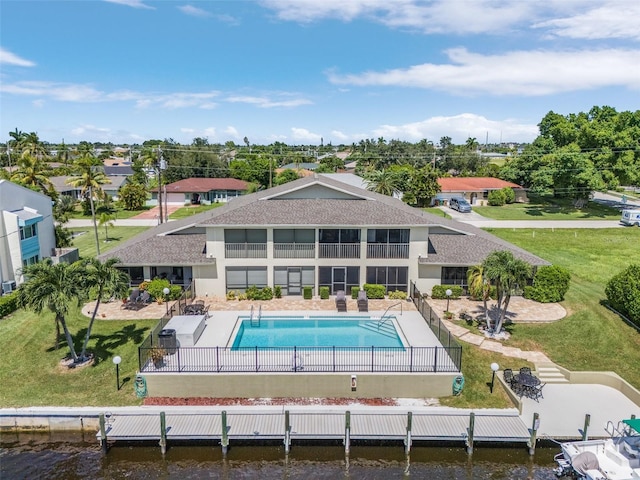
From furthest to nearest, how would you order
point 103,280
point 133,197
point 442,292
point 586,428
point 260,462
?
point 133,197
point 442,292
point 103,280
point 586,428
point 260,462

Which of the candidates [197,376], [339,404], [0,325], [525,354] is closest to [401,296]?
[525,354]

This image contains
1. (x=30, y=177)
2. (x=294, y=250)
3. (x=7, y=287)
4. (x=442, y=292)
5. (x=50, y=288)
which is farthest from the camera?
(x=30, y=177)

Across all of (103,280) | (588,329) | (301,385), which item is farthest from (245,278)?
(588,329)

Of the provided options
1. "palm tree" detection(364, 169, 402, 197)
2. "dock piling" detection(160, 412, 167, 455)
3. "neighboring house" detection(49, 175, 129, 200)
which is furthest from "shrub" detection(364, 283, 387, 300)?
"neighboring house" detection(49, 175, 129, 200)

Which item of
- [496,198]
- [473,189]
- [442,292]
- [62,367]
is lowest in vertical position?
[62,367]

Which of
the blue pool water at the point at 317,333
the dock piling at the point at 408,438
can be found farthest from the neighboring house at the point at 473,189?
the dock piling at the point at 408,438

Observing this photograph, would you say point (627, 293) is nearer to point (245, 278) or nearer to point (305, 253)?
point (305, 253)

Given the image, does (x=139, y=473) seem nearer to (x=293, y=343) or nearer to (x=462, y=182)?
(x=293, y=343)

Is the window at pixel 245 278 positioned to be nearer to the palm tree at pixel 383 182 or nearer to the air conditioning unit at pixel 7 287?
the air conditioning unit at pixel 7 287

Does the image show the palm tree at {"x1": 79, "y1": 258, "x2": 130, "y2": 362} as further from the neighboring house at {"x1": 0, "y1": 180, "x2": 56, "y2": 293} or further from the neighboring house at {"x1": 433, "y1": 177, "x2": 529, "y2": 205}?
the neighboring house at {"x1": 433, "y1": 177, "x2": 529, "y2": 205}
